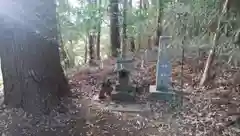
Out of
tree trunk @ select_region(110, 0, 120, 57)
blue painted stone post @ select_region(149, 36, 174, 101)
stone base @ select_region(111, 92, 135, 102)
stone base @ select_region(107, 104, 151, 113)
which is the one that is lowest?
stone base @ select_region(107, 104, 151, 113)

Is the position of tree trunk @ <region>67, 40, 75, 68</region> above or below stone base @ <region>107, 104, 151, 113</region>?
above

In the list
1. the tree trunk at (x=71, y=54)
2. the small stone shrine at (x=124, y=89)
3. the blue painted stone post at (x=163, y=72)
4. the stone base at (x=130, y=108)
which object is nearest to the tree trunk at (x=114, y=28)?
the tree trunk at (x=71, y=54)

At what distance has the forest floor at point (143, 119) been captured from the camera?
344 cm

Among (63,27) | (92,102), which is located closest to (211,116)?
(92,102)

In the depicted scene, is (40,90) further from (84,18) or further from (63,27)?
(84,18)

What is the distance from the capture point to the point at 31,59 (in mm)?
3527

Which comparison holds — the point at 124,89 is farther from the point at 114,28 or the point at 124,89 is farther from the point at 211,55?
the point at 114,28

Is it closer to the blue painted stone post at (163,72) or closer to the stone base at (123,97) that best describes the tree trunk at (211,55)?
the blue painted stone post at (163,72)

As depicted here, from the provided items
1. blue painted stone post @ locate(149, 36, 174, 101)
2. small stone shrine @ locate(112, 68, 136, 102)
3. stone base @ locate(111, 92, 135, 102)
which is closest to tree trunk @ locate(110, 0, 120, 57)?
blue painted stone post @ locate(149, 36, 174, 101)

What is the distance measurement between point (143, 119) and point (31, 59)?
1.68 metres

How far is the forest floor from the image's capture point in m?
3.44

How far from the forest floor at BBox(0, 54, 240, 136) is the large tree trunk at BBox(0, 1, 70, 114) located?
192 millimetres

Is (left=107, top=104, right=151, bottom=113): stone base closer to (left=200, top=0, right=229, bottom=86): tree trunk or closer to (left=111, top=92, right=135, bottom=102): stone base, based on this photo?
(left=111, top=92, right=135, bottom=102): stone base

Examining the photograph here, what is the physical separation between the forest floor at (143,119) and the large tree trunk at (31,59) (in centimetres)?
19
